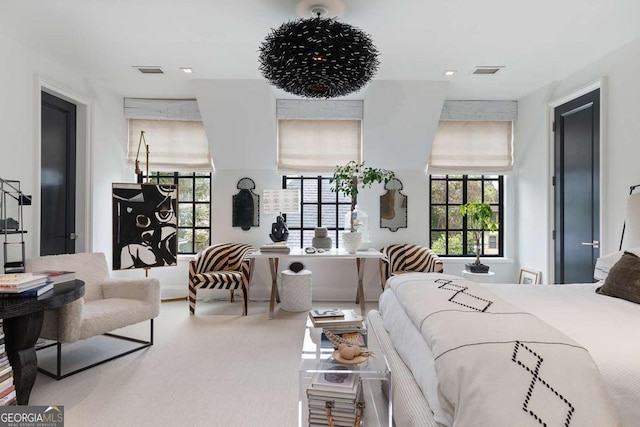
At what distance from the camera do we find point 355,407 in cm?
151

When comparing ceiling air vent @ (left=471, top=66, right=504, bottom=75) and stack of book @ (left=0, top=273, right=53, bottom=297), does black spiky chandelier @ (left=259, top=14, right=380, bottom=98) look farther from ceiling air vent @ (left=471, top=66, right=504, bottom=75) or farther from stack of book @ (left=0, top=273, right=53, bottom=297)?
stack of book @ (left=0, top=273, right=53, bottom=297)

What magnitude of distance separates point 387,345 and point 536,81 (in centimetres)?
352

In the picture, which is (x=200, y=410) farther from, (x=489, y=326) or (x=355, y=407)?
(x=489, y=326)

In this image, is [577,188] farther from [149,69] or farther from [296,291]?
[149,69]

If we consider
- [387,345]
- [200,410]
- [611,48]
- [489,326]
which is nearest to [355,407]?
[387,345]

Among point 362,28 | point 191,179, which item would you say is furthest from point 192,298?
point 362,28

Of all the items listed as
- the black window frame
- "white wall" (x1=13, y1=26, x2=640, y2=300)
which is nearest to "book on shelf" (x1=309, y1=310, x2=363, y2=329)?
"white wall" (x1=13, y1=26, x2=640, y2=300)

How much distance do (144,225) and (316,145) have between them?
7.60 feet

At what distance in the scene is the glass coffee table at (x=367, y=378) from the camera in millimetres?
1548

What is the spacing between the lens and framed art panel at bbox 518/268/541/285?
161 inches

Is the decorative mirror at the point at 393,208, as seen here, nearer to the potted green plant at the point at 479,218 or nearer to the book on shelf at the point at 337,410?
the potted green plant at the point at 479,218

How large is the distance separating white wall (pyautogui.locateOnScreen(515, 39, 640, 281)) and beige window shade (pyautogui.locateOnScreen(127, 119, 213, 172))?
4121 millimetres

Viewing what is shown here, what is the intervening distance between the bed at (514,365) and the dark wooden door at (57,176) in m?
3.58

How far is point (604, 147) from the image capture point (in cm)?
307
